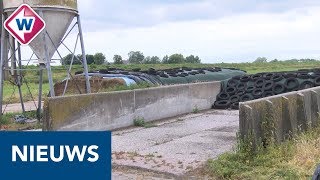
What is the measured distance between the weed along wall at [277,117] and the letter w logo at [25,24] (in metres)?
6.38

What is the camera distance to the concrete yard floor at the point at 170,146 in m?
7.94

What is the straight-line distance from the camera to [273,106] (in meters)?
8.69

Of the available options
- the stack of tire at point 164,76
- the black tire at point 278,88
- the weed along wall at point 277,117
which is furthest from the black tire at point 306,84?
the weed along wall at point 277,117

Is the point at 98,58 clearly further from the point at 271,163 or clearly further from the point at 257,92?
the point at 271,163

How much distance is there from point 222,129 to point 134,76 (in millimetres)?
5964

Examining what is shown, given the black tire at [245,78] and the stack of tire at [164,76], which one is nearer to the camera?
the stack of tire at [164,76]

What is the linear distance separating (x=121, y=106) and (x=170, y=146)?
2838mm

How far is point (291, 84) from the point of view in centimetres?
1700

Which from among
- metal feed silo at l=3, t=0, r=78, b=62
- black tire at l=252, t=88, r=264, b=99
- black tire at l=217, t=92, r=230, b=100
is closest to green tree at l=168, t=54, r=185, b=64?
black tire at l=217, t=92, r=230, b=100

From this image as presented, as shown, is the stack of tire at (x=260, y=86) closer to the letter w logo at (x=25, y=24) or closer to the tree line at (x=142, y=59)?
the letter w logo at (x=25, y=24)

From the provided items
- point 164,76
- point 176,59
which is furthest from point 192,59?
point 164,76

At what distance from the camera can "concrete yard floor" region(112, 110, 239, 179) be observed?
7.94m

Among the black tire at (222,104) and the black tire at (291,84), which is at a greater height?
the black tire at (291,84)

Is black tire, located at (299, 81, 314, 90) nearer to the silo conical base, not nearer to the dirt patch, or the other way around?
the dirt patch
